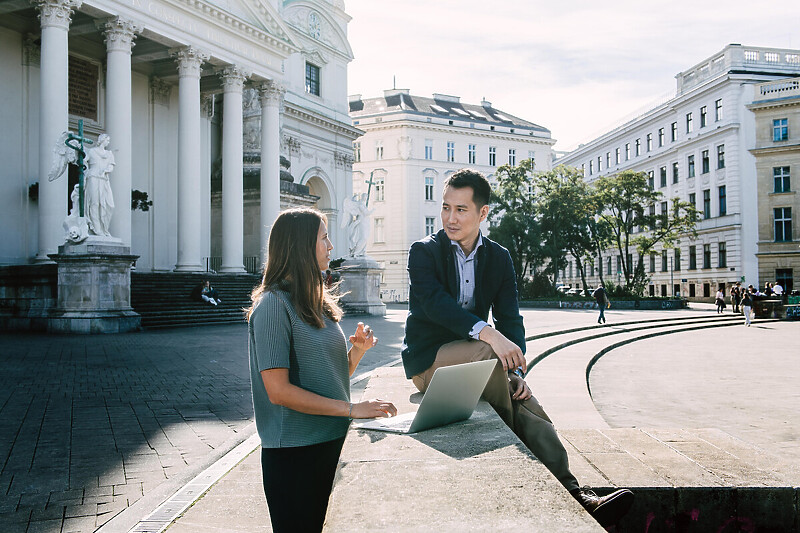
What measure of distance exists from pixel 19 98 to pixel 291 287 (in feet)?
85.9

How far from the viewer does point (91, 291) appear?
56.1 ft

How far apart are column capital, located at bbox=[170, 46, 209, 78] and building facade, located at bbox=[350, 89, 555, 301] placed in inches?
1409

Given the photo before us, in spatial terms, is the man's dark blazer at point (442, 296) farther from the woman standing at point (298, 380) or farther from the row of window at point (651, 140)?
the row of window at point (651, 140)

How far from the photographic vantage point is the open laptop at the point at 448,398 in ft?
10.2

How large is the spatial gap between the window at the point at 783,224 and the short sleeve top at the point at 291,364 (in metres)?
51.7

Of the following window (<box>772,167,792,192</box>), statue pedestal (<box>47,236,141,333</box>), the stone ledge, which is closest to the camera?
the stone ledge

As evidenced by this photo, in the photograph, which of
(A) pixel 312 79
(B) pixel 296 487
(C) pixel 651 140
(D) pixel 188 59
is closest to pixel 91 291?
(D) pixel 188 59

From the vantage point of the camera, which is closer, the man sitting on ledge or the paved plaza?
the man sitting on ledge

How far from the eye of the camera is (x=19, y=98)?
23.9 m

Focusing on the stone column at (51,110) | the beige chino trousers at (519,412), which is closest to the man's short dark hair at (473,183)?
the beige chino trousers at (519,412)

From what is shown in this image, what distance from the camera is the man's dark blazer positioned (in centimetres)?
416

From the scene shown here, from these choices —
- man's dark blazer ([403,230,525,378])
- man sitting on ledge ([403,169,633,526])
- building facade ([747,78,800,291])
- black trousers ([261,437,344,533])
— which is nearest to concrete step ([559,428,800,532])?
man sitting on ledge ([403,169,633,526])

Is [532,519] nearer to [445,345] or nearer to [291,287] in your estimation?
[291,287]

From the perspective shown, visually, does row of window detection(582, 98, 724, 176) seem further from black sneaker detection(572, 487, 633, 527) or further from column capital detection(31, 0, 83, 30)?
black sneaker detection(572, 487, 633, 527)
